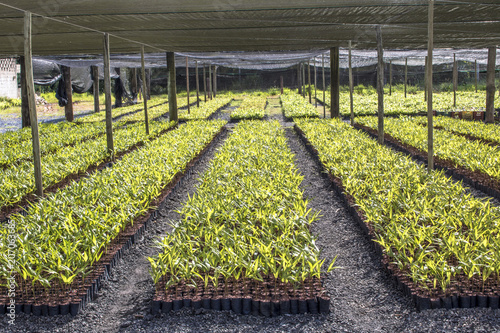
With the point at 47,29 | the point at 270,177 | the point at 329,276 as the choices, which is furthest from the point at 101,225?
the point at 47,29

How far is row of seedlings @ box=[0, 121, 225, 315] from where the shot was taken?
3.66 metres

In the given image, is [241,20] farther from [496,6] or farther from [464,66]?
[464,66]

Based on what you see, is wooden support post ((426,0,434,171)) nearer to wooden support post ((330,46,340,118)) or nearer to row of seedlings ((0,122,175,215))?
row of seedlings ((0,122,175,215))

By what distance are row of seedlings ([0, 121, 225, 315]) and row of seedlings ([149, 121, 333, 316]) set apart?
0.55 m

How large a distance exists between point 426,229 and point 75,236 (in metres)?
3.22

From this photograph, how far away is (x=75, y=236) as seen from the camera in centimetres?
435

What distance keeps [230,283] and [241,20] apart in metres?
5.31

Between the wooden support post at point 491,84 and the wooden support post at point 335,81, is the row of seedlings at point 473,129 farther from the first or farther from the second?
the wooden support post at point 335,81

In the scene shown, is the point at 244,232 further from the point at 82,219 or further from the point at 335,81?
the point at 335,81

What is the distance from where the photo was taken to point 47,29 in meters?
8.66

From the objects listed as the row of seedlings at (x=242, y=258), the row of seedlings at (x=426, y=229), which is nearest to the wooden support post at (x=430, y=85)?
the row of seedlings at (x=426, y=229)

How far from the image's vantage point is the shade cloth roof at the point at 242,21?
6.59 m

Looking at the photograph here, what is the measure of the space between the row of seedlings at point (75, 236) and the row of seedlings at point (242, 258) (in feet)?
1.82

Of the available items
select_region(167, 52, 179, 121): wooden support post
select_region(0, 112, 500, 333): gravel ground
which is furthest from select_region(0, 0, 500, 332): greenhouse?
select_region(167, 52, 179, 121): wooden support post
